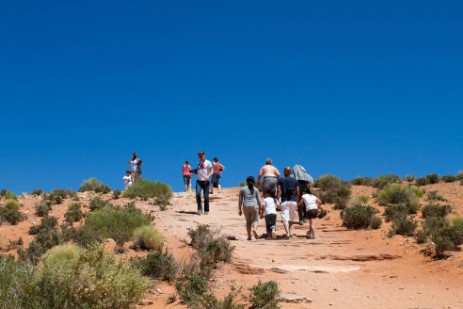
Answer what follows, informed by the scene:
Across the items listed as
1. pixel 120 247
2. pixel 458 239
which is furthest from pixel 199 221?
pixel 458 239

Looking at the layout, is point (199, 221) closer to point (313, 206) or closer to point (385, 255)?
point (313, 206)

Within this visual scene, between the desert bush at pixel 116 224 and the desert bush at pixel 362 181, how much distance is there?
655 inches

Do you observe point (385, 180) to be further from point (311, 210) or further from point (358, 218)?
point (311, 210)

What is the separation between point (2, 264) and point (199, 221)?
32.3ft

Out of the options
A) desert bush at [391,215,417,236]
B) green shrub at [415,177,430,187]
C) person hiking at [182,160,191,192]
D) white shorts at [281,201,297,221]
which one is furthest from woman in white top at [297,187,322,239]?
green shrub at [415,177,430,187]

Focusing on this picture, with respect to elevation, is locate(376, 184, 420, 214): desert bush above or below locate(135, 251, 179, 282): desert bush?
above

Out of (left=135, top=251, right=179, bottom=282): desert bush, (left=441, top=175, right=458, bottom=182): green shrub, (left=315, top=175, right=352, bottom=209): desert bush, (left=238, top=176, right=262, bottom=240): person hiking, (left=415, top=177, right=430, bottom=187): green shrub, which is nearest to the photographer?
(left=135, top=251, right=179, bottom=282): desert bush

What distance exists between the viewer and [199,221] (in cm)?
1691

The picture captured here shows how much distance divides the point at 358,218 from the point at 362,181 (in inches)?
529

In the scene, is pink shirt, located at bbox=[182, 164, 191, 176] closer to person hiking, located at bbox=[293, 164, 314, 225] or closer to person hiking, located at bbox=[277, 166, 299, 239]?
person hiking, located at bbox=[293, 164, 314, 225]

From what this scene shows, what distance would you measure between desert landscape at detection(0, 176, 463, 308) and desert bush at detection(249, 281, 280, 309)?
23cm

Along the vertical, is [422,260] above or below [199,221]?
below

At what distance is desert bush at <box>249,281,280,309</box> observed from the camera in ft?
26.5

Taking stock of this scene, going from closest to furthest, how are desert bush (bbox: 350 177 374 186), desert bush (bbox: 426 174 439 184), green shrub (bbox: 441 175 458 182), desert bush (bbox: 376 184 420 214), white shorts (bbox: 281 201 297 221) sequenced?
white shorts (bbox: 281 201 297 221)
desert bush (bbox: 376 184 420 214)
green shrub (bbox: 441 175 458 182)
desert bush (bbox: 426 174 439 184)
desert bush (bbox: 350 177 374 186)
